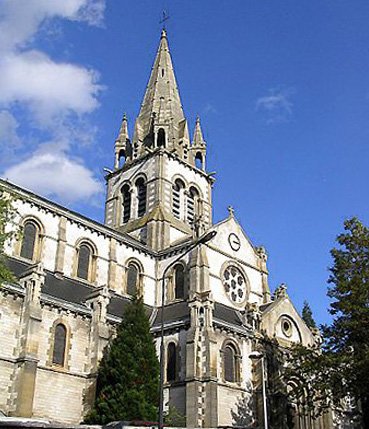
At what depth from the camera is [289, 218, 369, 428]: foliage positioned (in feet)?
86.2

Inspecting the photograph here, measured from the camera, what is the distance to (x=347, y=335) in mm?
27609

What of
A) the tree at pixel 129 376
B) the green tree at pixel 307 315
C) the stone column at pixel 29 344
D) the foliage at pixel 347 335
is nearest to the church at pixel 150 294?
the stone column at pixel 29 344

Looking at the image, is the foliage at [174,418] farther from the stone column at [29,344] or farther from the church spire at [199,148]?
the church spire at [199,148]

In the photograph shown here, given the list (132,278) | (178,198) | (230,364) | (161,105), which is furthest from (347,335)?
(161,105)

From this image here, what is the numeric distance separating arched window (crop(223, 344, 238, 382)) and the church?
0.09 m

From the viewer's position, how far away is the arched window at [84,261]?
37.7 m

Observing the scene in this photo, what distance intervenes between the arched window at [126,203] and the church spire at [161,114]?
3.70 meters

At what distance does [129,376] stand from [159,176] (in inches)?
936

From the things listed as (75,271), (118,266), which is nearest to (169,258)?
(118,266)

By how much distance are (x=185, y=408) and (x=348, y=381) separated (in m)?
9.24

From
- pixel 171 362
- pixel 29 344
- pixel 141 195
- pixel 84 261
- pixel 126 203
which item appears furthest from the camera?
pixel 126 203

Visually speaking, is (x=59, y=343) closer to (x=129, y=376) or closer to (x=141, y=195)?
(x=129, y=376)

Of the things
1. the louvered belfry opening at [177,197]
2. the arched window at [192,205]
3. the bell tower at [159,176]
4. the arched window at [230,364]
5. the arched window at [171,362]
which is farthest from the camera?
the arched window at [192,205]

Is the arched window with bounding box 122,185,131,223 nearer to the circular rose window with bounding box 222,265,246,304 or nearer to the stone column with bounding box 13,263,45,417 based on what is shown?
the circular rose window with bounding box 222,265,246,304
